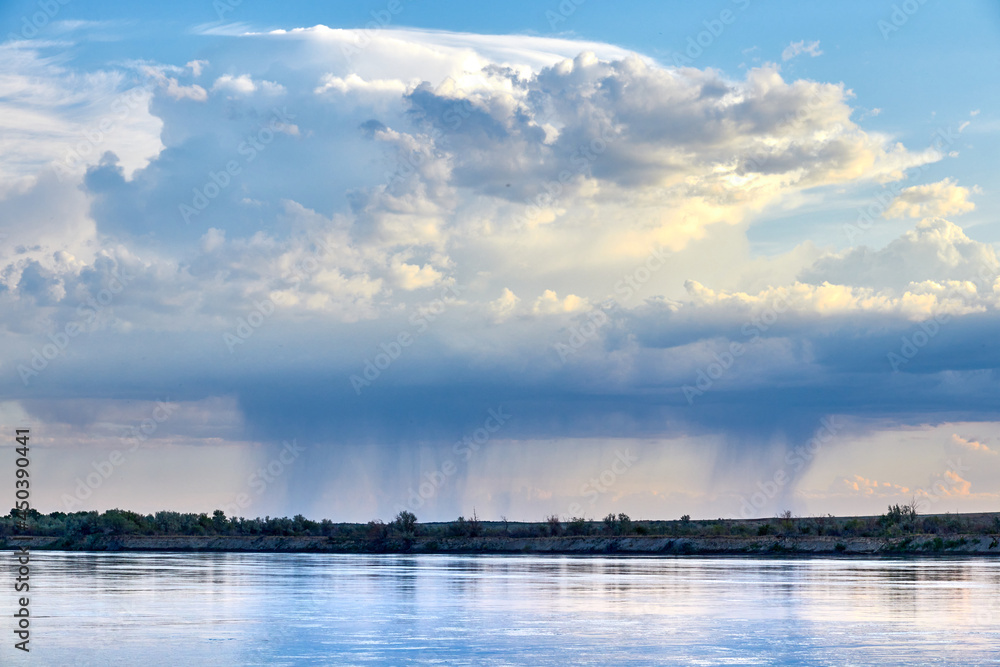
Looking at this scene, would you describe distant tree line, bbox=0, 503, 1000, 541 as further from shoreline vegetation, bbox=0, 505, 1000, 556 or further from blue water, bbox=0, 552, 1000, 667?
blue water, bbox=0, 552, 1000, 667

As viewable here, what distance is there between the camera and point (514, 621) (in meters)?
32.1

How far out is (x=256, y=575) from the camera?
58844 millimetres

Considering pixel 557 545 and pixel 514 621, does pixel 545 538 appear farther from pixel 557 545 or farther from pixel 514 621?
pixel 514 621

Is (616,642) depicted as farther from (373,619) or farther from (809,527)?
(809,527)

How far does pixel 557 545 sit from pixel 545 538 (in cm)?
486

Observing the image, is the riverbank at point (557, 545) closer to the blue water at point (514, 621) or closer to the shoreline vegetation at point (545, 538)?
the shoreline vegetation at point (545, 538)

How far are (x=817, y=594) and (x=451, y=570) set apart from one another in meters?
28.7

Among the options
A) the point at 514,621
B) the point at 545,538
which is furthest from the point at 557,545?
the point at 514,621

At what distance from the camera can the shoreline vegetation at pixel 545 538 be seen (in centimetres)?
9625

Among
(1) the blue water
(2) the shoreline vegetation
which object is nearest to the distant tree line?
(2) the shoreline vegetation

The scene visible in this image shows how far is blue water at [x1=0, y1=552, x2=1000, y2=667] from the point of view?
24.7 meters

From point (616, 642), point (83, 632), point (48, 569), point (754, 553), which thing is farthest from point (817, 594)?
point (754, 553)

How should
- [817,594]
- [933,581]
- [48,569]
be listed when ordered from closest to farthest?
1. [817,594]
2. [933,581]
3. [48,569]

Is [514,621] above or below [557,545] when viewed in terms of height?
above
